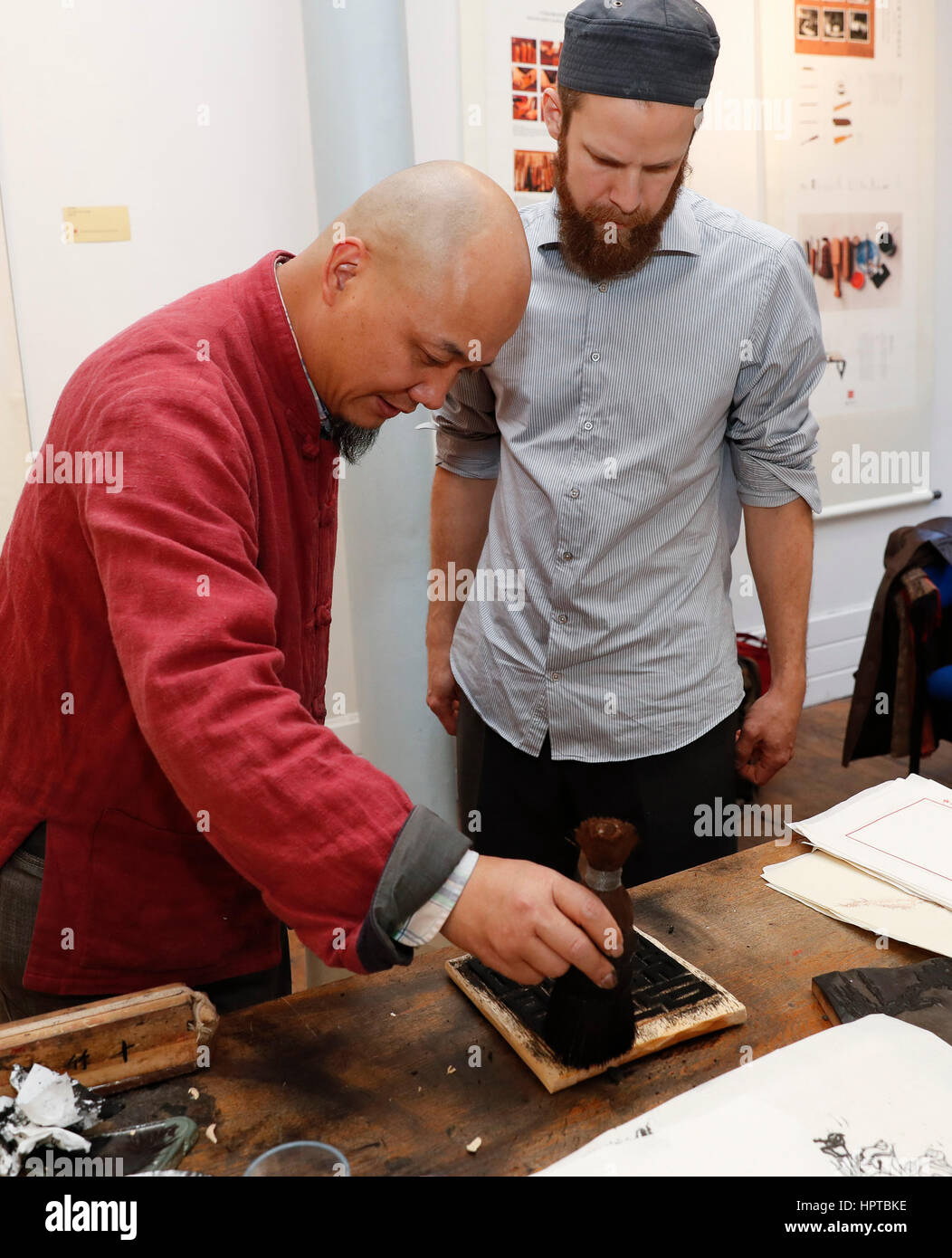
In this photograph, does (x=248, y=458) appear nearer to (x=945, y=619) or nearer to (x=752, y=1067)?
(x=752, y=1067)

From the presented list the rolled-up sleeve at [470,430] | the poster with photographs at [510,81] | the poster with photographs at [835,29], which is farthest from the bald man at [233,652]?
the poster with photographs at [835,29]

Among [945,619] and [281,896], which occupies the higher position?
[281,896]

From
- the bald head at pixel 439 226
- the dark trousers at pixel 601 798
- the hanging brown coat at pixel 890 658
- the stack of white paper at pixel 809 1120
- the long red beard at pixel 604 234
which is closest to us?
the stack of white paper at pixel 809 1120

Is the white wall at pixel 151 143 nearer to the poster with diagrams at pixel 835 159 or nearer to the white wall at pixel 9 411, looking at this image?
the white wall at pixel 9 411

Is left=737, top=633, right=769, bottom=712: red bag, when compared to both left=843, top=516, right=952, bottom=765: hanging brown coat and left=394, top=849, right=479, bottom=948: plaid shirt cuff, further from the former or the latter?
left=394, top=849, right=479, bottom=948: plaid shirt cuff

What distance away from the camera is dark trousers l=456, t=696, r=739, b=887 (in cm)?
193

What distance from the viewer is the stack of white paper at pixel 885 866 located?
1.41 metres

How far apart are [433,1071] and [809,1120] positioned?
392 mm

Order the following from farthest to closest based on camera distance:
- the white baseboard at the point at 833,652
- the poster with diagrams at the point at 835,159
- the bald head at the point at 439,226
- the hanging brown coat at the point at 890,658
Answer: the white baseboard at the point at 833,652 → the poster with diagrams at the point at 835,159 → the hanging brown coat at the point at 890,658 → the bald head at the point at 439,226

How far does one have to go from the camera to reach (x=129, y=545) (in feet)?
3.36

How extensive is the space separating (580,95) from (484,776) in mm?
1225

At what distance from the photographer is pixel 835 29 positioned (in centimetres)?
414

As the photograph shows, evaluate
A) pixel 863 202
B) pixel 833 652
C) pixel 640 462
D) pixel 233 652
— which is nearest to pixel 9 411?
pixel 640 462
